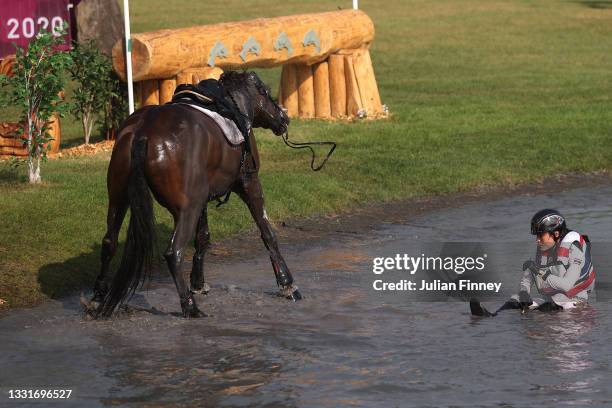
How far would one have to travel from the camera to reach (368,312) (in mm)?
10398

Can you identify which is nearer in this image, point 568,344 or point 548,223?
point 568,344

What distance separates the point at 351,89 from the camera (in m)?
21.2

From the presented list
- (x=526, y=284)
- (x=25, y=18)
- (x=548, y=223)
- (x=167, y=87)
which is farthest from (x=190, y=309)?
(x=25, y=18)

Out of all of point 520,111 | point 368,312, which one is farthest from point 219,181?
point 520,111

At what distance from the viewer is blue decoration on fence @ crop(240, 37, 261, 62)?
61.6 feet

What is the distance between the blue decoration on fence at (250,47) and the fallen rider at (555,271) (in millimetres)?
9137

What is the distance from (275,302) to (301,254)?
78.0 inches

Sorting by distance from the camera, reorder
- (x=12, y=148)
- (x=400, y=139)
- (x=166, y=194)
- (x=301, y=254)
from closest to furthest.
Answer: (x=166, y=194) < (x=301, y=254) < (x=12, y=148) < (x=400, y=139)

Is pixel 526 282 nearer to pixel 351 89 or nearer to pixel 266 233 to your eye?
pixel 266 233

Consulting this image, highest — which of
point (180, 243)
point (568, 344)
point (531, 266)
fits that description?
point (180, 243)

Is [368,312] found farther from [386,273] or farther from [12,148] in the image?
[12,148]

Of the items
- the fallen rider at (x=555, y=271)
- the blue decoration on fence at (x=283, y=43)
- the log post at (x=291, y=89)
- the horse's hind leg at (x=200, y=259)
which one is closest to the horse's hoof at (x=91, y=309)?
the horse's hind leg at (x=200, y=259)

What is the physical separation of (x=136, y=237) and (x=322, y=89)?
11687mm

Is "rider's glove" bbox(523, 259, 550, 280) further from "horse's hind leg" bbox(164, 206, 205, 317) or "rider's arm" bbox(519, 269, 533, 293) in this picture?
"horse's hind leg" bbox(164, 206, 205, 317)
